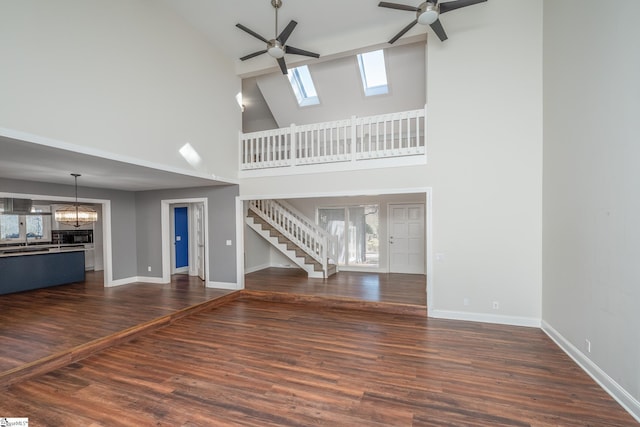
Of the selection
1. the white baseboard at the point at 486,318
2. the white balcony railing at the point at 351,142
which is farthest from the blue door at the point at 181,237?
the white baseboard at the point at 486,318

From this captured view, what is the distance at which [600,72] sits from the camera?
2.70 m

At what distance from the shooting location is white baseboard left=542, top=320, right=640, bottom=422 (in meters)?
2.26

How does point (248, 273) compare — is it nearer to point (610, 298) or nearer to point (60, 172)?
point (60, 172)

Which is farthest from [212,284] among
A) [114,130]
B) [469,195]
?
[469,195]

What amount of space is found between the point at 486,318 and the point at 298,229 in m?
4.60

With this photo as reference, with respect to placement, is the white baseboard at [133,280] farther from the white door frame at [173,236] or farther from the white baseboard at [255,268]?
the white baseboard at [255,268]

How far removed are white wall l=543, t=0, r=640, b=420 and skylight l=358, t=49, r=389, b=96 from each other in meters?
3.20

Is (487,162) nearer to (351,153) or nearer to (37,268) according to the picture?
(351,153)

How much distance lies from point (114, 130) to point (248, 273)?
5092 mm

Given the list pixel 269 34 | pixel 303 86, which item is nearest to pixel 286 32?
pixel 269 34

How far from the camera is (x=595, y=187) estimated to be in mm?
2768

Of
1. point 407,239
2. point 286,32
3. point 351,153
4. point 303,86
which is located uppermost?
point 303,86

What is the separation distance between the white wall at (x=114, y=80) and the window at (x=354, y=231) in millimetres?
3802

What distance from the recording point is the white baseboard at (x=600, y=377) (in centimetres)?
226
